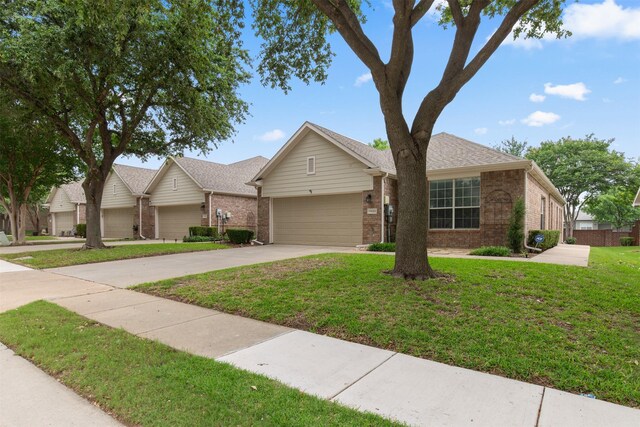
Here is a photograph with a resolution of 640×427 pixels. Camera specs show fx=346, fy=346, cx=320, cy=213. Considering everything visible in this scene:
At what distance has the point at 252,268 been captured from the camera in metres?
8.74

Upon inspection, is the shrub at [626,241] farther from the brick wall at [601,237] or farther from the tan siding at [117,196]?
the tan siding at [117,196]

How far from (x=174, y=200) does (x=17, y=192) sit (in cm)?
929

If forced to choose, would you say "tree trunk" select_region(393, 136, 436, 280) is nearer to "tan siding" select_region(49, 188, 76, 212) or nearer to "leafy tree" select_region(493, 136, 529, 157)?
"leafy tree" select_region(493, 136, 529, 157)

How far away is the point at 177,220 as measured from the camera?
23891mm

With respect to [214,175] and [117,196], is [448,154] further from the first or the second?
[117,196]

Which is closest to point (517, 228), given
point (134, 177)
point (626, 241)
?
point (626, 241)

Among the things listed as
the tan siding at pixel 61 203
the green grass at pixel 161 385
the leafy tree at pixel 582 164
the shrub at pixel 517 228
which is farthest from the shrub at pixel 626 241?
the tan siding at pixel 61 203

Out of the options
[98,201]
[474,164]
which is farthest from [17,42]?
[474,164]

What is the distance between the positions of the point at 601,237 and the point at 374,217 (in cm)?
2452

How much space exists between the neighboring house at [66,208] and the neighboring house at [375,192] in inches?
936

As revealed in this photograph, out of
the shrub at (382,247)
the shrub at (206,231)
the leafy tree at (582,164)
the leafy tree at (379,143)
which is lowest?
the shrub at (382,247)

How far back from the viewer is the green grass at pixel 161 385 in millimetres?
2500

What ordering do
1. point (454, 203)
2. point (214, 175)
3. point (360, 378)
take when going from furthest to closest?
1. point (214, 175)
2. point (454, 203)
3. point (360, 378)

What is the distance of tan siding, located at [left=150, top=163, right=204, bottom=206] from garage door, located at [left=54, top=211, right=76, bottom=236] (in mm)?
14631
